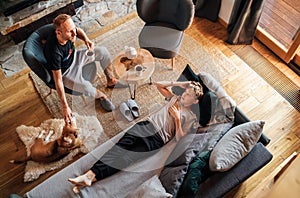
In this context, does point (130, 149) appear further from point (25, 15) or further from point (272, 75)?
point (25, 15)

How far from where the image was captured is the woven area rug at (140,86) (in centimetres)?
288

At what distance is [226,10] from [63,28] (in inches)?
76.6

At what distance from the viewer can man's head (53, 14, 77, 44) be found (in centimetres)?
233

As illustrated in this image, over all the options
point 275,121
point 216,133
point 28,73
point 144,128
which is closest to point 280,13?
point 275,121

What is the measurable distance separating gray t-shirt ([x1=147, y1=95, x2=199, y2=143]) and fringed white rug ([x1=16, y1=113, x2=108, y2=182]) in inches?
24.8

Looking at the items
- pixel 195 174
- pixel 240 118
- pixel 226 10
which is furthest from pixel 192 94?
pixel 226 10

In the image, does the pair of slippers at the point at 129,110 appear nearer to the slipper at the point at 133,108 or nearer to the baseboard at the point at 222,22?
the slipper at the point at 133,108

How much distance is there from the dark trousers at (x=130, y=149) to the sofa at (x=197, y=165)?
0.14 ft

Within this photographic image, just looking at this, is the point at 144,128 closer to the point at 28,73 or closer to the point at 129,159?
the point at 129,159

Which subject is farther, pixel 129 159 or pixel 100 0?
pixel 100 0

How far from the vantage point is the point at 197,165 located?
202cm

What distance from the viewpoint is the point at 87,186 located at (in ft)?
7.01

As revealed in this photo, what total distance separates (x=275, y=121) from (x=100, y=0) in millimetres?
2552

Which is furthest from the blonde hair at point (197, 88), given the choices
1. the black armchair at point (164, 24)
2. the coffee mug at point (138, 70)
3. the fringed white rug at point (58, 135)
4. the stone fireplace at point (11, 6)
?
the stone fireplace at point (11, 6)
